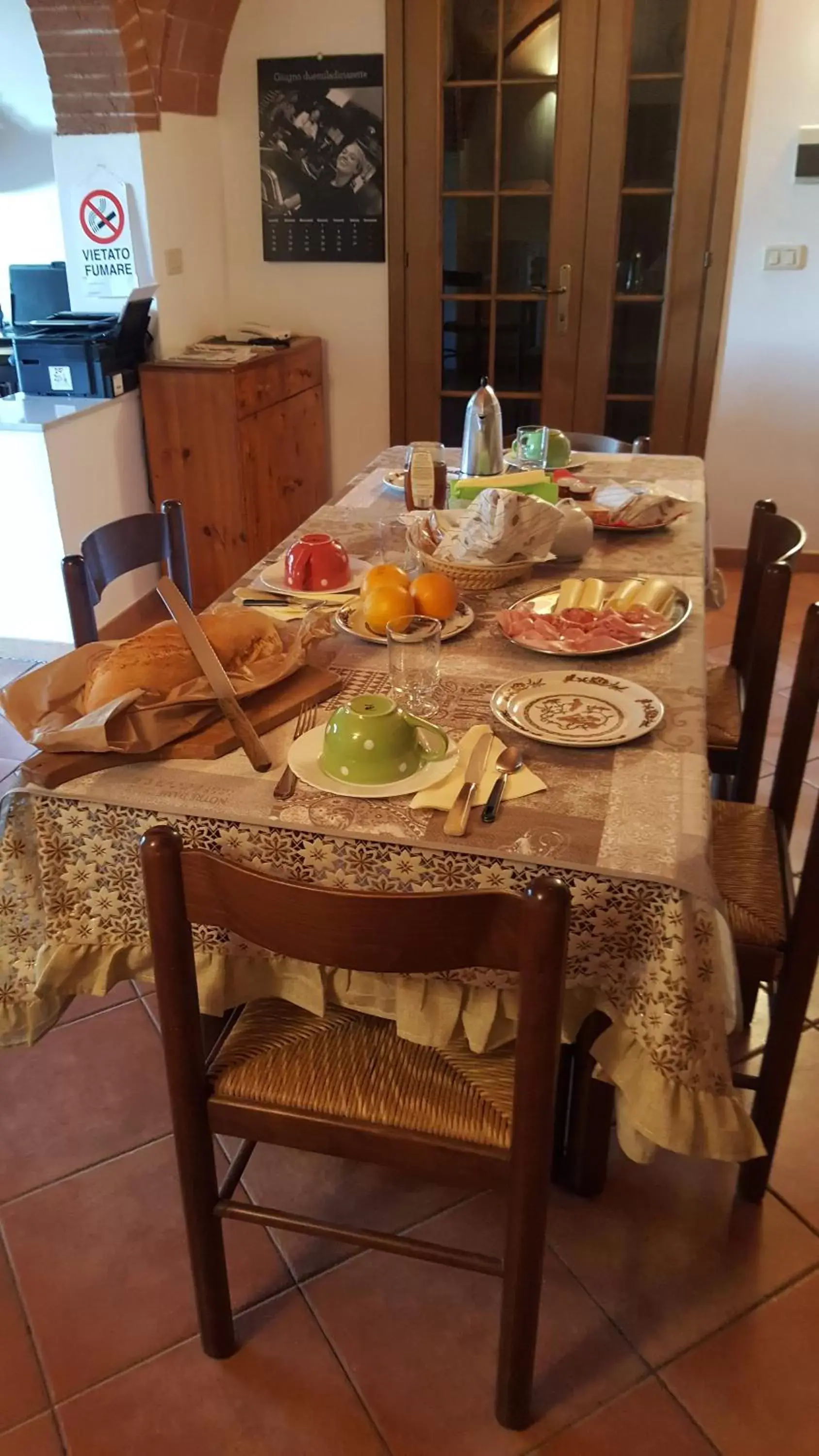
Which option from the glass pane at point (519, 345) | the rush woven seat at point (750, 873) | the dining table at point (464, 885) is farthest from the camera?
the glass pane at point (519, 345)

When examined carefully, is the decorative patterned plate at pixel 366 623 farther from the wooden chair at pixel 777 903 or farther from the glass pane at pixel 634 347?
the glass pane at pixel 634 347

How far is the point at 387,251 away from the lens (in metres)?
3.89

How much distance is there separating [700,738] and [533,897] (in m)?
0.45

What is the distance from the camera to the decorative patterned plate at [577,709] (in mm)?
1231

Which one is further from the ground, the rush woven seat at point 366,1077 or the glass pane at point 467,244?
the glass pane at point 467,244

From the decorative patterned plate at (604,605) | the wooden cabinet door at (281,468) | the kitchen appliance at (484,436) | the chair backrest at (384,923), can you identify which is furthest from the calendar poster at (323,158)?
the chair backrest at (384,923)

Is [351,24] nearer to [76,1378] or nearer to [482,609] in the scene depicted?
[482,609]

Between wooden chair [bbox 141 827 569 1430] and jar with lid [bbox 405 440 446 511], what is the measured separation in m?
1.13

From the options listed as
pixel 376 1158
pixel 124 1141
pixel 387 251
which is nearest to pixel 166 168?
pixel 387 251

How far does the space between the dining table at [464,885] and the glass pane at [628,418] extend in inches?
115

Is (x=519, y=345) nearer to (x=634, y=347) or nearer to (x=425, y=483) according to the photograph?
(x=634, y=347)

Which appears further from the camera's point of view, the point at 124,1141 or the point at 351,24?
the point at 351,24

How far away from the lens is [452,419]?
4156mm

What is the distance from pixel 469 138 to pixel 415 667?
3.10 meters
